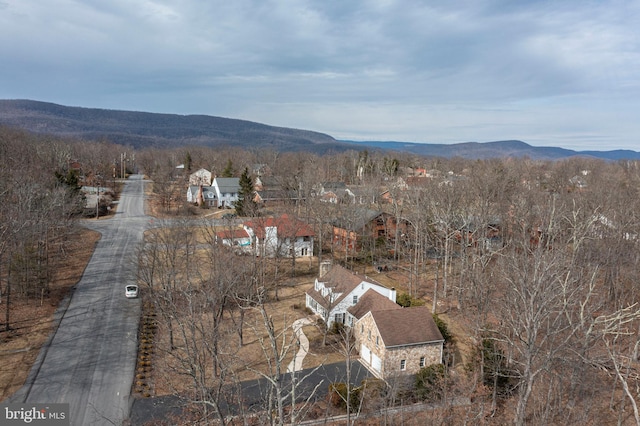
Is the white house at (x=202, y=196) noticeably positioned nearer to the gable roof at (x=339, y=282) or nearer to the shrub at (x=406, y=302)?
the gable roof at (x=339, y=282)

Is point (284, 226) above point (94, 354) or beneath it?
above

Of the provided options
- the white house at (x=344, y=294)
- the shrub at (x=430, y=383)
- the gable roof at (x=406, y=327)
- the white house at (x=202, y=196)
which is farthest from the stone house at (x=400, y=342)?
the white house at (x=202, y=196)

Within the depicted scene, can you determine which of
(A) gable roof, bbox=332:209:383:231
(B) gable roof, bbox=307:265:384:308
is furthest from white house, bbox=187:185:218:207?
(B) gable roof, bbox=307:265:384:308

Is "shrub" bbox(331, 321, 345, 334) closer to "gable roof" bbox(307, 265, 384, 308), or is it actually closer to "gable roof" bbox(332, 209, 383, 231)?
"gable roof" bbox(307, 265, 384, 308)

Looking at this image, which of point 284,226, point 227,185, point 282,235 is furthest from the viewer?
point 227,185

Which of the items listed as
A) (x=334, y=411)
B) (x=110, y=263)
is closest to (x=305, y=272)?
(x=110, y=263)

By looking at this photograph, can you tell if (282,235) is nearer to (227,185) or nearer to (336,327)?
(336,327)

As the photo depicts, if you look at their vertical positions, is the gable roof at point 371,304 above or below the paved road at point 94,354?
above

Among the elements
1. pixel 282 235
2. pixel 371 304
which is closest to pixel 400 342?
pixel 371 304
